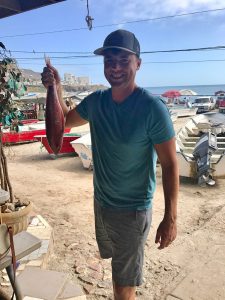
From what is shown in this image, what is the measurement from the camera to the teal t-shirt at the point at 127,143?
2123 millimetres

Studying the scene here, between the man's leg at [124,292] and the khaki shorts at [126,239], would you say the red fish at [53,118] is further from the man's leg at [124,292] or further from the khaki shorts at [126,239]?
the man's leg at [124,292]

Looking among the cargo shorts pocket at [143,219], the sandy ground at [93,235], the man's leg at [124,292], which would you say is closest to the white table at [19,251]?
the man's leg at [124,292]

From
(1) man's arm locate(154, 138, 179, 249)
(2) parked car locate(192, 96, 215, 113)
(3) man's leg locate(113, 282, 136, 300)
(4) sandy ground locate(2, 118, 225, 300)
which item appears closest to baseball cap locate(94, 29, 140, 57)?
(1) man's arm locate(154, 138, 179, 249)

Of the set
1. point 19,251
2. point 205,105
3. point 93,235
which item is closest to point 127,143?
point 19,251

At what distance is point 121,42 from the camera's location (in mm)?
2166

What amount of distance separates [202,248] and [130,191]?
3.09 meters

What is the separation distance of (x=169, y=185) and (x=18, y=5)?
2.82m

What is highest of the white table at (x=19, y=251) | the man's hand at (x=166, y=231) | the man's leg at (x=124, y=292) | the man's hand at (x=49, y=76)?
the man's hand at (x=49, y=76)

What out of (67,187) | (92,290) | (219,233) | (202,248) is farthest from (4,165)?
(67,187)

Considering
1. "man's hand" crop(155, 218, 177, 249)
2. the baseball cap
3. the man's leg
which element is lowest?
the man's leg

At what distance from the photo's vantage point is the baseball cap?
2.16m

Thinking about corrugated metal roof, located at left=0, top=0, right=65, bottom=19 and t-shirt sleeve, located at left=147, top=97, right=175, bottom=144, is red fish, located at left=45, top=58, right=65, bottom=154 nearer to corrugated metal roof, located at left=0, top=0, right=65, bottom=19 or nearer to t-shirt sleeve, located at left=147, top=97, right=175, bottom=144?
t-shirt sleeve, located at left=147, top=97, right=175, bottom=144

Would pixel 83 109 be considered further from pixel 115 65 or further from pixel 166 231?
pixel 166 231

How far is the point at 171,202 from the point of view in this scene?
2.24 metres
